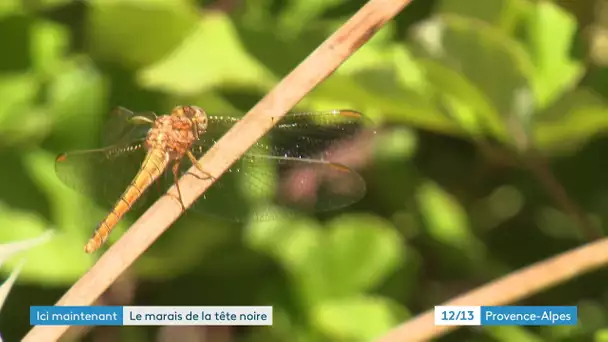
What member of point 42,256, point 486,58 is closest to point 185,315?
point 42,256

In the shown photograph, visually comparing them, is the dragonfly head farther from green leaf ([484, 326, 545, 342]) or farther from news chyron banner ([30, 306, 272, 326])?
green leaf ([484, 326, 545, 342])

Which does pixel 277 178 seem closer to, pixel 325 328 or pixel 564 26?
pixel 325 328

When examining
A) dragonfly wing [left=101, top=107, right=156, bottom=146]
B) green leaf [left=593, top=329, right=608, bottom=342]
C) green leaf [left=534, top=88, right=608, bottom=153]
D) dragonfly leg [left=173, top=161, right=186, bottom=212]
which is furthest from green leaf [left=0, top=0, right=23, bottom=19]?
green leaf [left=593, top=329, right=608, bottom=342]

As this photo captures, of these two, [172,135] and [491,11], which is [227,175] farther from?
[491,11]

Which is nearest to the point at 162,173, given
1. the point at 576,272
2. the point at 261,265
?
the point at 261,265

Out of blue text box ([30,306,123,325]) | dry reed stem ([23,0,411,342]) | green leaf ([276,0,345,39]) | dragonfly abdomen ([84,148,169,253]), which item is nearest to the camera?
dry reed stem ([23,0,411,342])

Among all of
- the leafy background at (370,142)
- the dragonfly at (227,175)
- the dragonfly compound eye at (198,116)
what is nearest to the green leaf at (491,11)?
the leafy background at (370,142)
